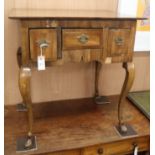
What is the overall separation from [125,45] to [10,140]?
31.3 inches

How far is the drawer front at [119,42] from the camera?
1184 millimetres

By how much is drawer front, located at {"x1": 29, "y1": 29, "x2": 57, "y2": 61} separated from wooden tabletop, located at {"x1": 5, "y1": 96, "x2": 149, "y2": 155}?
46cm

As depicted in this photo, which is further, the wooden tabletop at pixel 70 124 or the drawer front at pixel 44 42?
the wooden tabletop at pixel 70 124

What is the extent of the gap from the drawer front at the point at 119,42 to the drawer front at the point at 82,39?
0.06 metres

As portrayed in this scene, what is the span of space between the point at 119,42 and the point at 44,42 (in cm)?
39

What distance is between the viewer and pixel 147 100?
69.2 inches

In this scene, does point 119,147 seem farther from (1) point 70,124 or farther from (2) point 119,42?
(2) point 119,42

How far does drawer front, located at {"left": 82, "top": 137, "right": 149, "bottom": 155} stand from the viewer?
4.21 ft

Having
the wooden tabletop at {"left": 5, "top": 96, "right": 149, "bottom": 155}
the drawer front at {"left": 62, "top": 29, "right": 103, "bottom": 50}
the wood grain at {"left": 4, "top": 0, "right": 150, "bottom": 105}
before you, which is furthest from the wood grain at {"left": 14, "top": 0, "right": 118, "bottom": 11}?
the wooden tabletop at {"left": 5, "top": 96, "right": 149, "bottom": 155}

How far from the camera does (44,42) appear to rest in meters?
1.08

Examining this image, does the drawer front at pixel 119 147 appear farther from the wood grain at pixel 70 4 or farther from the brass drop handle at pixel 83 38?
the wood grain at pixel 70 4

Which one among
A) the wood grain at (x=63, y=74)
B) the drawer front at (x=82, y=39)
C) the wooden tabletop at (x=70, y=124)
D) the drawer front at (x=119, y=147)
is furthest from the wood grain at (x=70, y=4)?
the drawer front at (x=119, y=147)
